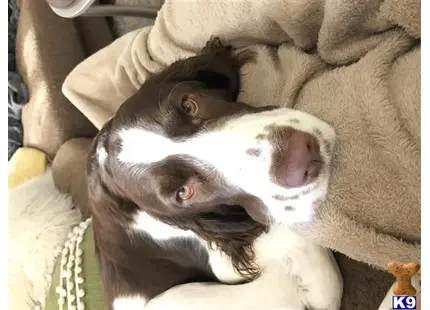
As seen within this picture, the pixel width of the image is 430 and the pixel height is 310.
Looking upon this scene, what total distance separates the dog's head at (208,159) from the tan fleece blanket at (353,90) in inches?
1.5

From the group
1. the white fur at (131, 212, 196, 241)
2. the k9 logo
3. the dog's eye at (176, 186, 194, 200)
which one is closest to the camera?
the k9 logo

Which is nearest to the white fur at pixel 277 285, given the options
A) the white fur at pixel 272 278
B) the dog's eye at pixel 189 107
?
the white fur at pixel 272 278

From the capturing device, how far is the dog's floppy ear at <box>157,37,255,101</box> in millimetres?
1102

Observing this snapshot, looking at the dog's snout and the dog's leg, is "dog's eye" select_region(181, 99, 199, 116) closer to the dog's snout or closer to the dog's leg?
the dog's snout

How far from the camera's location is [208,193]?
100 cm

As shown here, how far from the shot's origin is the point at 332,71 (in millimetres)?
973

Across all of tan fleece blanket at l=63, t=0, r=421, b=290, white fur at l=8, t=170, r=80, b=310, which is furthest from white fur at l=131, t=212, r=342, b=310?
white fur at l=8, t=170, r=80, b=310

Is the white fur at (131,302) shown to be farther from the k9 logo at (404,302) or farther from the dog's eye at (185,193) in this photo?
the k9 logo at (404,302)

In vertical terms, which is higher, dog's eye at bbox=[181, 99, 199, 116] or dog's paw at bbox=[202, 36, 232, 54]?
dog's paw at bbox=[202, 36, 232, 54]

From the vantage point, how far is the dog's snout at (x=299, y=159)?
0.86 m

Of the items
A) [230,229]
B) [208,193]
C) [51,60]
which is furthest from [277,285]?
[51,60]

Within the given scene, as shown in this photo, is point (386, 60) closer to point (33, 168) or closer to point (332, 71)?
point (332, 71)

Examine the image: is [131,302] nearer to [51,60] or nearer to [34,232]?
[34,232]

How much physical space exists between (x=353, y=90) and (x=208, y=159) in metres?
0.25
